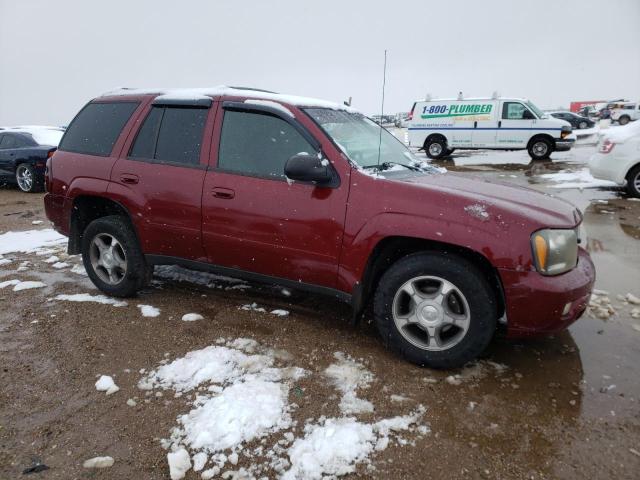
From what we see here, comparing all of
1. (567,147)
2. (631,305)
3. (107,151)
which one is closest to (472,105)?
(567,147)

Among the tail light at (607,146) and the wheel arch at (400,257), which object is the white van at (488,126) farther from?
the wheel arch at (400,257)

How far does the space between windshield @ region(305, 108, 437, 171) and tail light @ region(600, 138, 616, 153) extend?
6689mm

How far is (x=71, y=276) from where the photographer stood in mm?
4812

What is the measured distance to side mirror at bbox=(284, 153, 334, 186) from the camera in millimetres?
2965

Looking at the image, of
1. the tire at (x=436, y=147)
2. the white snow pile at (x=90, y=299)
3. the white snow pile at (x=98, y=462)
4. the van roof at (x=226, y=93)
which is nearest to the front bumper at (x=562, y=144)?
the tire at (x=436, y=147)

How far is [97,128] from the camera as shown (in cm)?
414

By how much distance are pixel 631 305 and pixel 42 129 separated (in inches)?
514

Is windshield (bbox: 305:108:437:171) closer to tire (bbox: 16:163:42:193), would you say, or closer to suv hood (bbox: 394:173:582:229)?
suv hood (bbox: 394:173:582:229)

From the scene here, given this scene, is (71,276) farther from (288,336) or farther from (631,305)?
(631,305)

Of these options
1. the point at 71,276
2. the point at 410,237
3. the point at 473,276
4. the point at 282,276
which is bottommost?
the point at 71,276

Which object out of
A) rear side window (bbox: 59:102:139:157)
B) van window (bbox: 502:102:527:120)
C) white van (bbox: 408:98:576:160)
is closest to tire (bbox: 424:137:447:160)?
white van (bbox: 408:98:576:160)

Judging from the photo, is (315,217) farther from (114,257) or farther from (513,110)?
(513,110)

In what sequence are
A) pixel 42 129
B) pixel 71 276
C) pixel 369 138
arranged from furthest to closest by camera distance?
pixel 42 129, pixel 71 276, pixel 369 138

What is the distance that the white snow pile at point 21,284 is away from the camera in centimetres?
445
